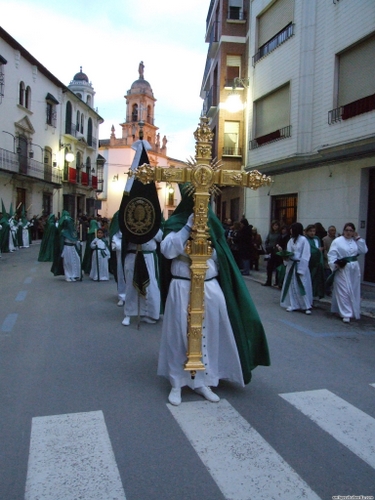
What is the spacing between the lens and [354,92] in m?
12.9

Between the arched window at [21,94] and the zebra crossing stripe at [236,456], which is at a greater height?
the arched window at [21,94]

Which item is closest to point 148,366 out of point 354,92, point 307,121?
point 354,92

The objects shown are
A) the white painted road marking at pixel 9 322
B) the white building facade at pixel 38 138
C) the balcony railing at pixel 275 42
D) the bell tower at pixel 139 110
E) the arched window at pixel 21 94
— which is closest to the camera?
the white painted road marking at pixel 9 322

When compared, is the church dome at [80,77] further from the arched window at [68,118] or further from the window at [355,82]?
the window at [355,82]

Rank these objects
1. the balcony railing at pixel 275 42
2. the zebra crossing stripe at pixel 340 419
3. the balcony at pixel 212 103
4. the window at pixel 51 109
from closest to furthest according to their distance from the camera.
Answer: the zebra crossing stripe at pixel 340 419, the balcony railing at pixel 275 42, the balcony at pixel 212 103, the window at pixel 51 109

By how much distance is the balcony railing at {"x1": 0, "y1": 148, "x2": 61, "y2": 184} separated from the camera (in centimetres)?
3028

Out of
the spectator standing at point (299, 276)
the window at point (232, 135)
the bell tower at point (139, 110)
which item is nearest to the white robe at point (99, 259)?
the spectator standing at point (299, 276)

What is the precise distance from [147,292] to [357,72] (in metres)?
9.15

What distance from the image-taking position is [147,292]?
25.5 ft

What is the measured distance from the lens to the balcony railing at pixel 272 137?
16.0m

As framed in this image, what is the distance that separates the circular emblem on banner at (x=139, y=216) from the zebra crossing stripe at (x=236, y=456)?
3205 millimetres

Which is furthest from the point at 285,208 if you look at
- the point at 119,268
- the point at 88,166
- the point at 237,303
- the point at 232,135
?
the point at 88,166

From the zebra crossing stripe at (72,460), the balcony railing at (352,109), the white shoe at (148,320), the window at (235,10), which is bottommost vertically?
the zebra crossing stripe at (72,460)

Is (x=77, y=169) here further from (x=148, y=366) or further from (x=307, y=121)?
(x=148, y=366)
